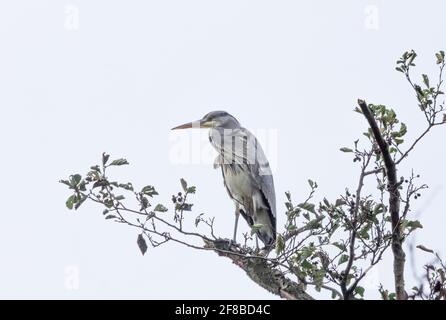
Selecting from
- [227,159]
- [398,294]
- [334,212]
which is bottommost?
[398,294]

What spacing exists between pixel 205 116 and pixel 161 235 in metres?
4.33

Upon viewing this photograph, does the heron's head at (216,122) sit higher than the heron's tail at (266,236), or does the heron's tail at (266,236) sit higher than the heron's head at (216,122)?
the heron's head at (216,122)

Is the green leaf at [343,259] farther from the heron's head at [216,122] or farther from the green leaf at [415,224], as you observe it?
the heron's head at [216,122]

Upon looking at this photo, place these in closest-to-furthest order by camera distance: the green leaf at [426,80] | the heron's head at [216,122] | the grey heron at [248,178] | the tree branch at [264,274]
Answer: the green leaf at [426,80], the tree branch at [264,274], the grey heron at [248,178], the heron's head at [216,122]

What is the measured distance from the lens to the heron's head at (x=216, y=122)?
31.0 feet

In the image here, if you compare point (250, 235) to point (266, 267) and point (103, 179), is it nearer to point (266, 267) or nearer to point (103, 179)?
point (266, 267)

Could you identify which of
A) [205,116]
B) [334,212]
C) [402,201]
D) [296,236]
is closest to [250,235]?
[296,236]

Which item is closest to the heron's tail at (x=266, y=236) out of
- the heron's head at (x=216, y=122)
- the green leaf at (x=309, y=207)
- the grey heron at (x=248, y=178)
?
the grey heron at (x=248, y=178)

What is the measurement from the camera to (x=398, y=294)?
4633mm

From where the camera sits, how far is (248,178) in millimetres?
8750

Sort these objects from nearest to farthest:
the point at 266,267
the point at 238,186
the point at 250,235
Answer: the point at 250,235
the point at 266,267
the point at 238,186

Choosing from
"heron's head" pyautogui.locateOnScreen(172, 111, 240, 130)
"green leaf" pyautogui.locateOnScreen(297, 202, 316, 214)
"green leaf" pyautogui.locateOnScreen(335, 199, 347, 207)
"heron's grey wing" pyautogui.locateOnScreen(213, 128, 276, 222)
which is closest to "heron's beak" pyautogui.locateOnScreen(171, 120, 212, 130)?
"heron's head" pyautogui.locateOnScreen(172, 111, 240, 130)

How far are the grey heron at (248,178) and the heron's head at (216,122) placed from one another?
0.30 metres

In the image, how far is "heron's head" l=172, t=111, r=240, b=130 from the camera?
9453 millimetres
